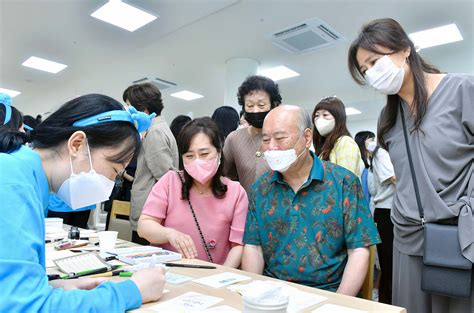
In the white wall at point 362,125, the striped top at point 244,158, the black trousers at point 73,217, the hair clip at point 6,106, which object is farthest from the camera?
the white wall at point 362,125

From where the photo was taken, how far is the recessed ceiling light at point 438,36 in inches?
174

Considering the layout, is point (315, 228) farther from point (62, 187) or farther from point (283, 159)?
point (62, 187)

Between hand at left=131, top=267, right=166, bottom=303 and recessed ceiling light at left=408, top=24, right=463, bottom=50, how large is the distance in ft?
14.6

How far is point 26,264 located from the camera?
666mm

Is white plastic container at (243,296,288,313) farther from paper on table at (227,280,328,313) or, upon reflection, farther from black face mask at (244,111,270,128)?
black face mask at (244,111,270,128)

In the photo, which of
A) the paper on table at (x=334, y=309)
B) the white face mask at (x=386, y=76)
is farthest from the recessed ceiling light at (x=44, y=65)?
the paper on table at (x=334, y=309)

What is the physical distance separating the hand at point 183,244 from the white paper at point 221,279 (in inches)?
11.7

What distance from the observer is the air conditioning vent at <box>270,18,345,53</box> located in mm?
4314

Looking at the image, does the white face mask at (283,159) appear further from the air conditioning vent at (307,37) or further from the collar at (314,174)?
→ the air conditioning vent at (307,37)

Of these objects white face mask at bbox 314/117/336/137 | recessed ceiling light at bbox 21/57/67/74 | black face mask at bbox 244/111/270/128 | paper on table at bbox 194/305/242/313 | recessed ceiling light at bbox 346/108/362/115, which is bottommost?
paper on table at bbox 194/305/242/313

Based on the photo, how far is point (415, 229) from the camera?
128cm

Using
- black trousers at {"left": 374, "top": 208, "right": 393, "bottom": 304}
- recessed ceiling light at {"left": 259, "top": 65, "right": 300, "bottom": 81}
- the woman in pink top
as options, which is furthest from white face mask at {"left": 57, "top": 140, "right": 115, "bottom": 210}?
recessed ceiling light at {"left": 259, "top": 65, "right": 300, "bottom": 81}

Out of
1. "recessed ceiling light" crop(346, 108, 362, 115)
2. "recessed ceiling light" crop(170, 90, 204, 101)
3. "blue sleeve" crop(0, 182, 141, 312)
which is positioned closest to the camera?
"blue sleeve" crop(0, 182, 141, 312)

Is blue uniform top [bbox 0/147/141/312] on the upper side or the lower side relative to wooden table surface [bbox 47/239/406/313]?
upper
